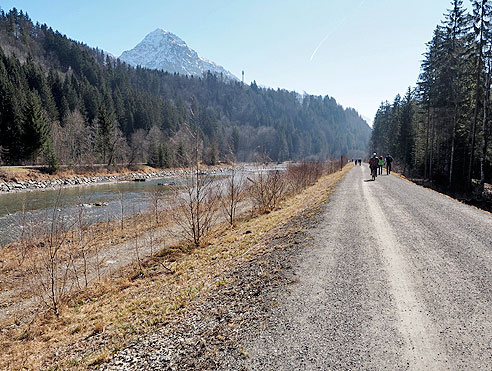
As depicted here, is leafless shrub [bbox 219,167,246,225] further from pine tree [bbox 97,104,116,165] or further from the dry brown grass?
pine tree [bbox 97,104,116,165]

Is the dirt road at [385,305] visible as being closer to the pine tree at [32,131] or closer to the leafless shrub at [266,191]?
the leafless shrub at [266,191]

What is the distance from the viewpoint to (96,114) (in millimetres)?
73000

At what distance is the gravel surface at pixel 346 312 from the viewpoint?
344 cm

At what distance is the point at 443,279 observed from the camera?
5211 mm

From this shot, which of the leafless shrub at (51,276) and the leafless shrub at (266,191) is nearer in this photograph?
the leafless shrub at (51,276)

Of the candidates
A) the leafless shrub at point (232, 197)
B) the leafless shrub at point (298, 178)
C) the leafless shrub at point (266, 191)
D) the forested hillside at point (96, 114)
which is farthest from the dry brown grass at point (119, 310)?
the leafless shrub at point (298, 178)

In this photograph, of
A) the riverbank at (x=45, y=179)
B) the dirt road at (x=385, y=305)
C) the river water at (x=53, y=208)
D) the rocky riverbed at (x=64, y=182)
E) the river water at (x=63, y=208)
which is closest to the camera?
the dirt road at (x=385, y=305)

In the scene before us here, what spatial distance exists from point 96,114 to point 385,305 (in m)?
82.6

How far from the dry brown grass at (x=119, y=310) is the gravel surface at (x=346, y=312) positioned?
66 cm

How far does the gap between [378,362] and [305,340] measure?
0.89 metres

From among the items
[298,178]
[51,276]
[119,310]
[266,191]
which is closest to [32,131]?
[298,178]

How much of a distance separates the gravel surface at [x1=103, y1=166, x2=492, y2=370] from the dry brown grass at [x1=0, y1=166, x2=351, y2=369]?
655 mm

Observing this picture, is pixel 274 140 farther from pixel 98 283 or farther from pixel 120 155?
pixel 98 283

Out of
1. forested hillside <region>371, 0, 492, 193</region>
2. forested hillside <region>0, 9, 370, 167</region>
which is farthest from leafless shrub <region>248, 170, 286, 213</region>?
forested hillside <region>371, 0, 492, 193</region>
